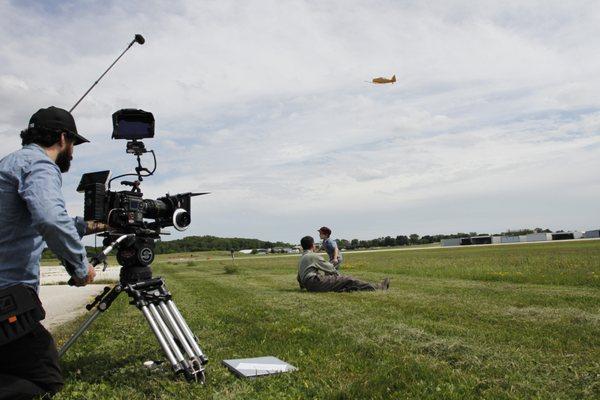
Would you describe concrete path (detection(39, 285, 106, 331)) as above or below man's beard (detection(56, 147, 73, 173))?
below

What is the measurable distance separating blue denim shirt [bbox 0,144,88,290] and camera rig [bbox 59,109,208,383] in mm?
693

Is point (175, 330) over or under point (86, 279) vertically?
under

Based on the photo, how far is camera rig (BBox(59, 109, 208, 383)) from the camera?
4.61 metres

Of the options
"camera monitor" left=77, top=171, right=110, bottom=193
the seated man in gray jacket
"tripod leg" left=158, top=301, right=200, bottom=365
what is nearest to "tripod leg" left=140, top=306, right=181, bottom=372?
"tripod leg" left=158, top=301, right=200, bottom=365

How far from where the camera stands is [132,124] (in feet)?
17.8

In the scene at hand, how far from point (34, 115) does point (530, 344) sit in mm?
5776

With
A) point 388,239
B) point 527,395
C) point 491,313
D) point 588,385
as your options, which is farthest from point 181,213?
point 388,239

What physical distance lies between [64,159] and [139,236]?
45.5 inches

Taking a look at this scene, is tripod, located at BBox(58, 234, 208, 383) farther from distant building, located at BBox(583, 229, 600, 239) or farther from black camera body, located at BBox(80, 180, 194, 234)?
distant building, located at BBox(583, 229, 600, 239)

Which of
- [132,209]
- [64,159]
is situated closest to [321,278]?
[132,209]

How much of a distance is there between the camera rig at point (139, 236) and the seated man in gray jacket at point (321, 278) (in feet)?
25.2

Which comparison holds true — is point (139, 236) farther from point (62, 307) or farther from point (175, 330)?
point (62, 307)

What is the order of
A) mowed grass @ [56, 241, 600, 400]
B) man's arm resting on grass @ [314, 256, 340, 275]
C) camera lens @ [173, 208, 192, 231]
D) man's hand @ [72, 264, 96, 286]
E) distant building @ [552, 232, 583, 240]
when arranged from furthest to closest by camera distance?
distant building @ [552, 232, 583, 240] → man's arm resting on grass @ [314, 256, 340, 275] → camera lens @ [173, 208, 192, 231] → mowed grass @ [56, 241, 600, 400] → man's hand @ [72, 264, 96, 286]

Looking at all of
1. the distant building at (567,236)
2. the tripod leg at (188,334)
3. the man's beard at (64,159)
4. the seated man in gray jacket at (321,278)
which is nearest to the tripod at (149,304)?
the tripod leg at (188,334)
